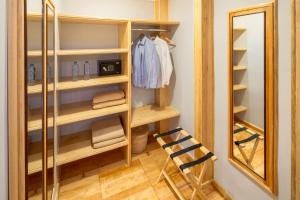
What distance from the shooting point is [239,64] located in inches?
65.4

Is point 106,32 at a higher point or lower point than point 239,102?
higher

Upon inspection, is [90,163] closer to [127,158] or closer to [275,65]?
[127,158]

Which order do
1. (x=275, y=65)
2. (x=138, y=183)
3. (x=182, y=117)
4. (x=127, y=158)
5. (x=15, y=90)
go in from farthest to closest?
(x=182, y=117)
(x=127, y=158)
(x=138, y=183)
(x=275, y=65)
(x=15, y=90)

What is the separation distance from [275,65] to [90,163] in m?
2.24

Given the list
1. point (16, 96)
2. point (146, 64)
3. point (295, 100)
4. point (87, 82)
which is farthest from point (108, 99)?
point (295, 100)

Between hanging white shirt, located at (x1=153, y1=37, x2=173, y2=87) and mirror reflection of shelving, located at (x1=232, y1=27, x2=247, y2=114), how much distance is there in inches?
36.4

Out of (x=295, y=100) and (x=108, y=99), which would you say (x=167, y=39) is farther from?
(x=295, y=100)

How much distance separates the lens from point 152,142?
3.01m

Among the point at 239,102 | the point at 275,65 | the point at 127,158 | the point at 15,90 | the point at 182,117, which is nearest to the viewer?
the point at 15,90

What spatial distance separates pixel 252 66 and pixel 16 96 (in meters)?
1.55

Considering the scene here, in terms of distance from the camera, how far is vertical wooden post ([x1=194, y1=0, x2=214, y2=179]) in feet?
6.26

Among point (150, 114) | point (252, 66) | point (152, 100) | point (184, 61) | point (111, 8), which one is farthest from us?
point (152, 100)

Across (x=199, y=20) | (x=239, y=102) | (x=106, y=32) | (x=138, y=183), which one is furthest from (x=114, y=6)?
(x=138, y=183)

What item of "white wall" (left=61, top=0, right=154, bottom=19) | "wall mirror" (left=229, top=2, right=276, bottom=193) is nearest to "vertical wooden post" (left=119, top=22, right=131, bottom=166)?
"white wall" (left=61, top=0, right=154, bottom=19)
